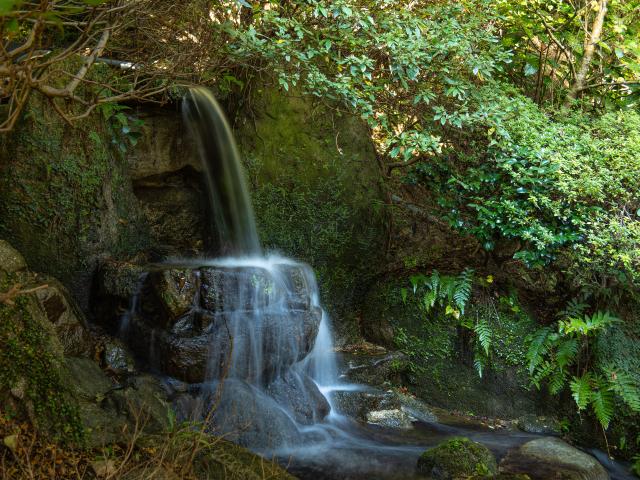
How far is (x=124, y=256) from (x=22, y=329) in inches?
107

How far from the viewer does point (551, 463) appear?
482 centimetres

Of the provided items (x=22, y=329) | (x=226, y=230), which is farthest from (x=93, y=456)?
(x=226, y=230)

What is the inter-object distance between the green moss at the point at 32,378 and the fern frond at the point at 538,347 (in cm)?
477

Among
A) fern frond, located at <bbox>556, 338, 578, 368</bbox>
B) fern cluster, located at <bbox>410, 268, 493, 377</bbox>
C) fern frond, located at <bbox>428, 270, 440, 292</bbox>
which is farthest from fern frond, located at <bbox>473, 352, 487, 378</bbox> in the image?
fern frond, located at <bbox>428, 270, 440, 292</bbox>

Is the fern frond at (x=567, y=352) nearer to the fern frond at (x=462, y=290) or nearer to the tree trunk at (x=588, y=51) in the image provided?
the fern frond at (x=462, y=290)

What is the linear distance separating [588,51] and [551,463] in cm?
581

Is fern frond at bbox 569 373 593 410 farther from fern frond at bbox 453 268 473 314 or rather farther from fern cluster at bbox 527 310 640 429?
fern frond at bbox 453 268 473 314

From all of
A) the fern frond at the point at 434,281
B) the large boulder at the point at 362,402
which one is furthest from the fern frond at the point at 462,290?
the large boulder at the point at 362,402

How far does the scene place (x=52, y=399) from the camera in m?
3.09

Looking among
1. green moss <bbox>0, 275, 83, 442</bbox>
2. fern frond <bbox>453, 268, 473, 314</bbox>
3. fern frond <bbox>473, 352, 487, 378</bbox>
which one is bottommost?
fern frond <bbox>473, 352, 487, 378</bbox>

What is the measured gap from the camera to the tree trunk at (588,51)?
7.62 m

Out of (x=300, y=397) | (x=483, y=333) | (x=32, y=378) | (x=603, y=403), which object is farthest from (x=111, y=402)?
(x=603, y=403)

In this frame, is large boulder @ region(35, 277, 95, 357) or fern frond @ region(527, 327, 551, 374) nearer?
large boulder @ region(35, 277, 95, 357)

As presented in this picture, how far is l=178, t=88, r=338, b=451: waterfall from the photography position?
477 centimetres
